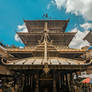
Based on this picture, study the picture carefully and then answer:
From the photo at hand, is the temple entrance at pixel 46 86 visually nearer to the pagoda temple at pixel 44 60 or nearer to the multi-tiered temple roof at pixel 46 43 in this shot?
the pagoda temple at pixel 44 60

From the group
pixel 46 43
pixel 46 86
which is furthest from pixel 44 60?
pixel 46 43

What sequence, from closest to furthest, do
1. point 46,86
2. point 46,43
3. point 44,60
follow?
point 44,60 < point 46,86 < point 46,43

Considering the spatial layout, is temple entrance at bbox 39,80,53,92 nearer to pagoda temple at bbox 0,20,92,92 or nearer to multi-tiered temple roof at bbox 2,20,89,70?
pagoda temple at bbox 0,20,92,92

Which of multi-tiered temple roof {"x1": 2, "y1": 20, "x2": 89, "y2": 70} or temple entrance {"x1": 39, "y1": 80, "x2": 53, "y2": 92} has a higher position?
multi-tiered temple roof {"x1": 2, "y1": 20, "x2": 89, "y2": 70}

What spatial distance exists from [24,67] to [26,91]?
487cm

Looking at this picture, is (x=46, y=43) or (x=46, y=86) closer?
(x=46, y=86)

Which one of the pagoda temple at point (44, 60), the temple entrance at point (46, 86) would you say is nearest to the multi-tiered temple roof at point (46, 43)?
the pagoda temple at point (44, 60)

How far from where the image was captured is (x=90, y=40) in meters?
26.7

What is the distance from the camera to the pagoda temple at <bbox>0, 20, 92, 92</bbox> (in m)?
5.77

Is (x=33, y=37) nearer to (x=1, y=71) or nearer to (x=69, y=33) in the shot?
(x=69, y=33)

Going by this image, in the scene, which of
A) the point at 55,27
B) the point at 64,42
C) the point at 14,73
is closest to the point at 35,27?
the point at 55,27

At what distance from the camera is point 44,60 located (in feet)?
22.2

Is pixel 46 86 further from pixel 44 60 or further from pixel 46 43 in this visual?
pixel 46 43

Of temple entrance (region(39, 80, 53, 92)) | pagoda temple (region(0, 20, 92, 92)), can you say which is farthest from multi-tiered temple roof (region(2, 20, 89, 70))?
temple entrance (region(39, 80, 53, 92))
